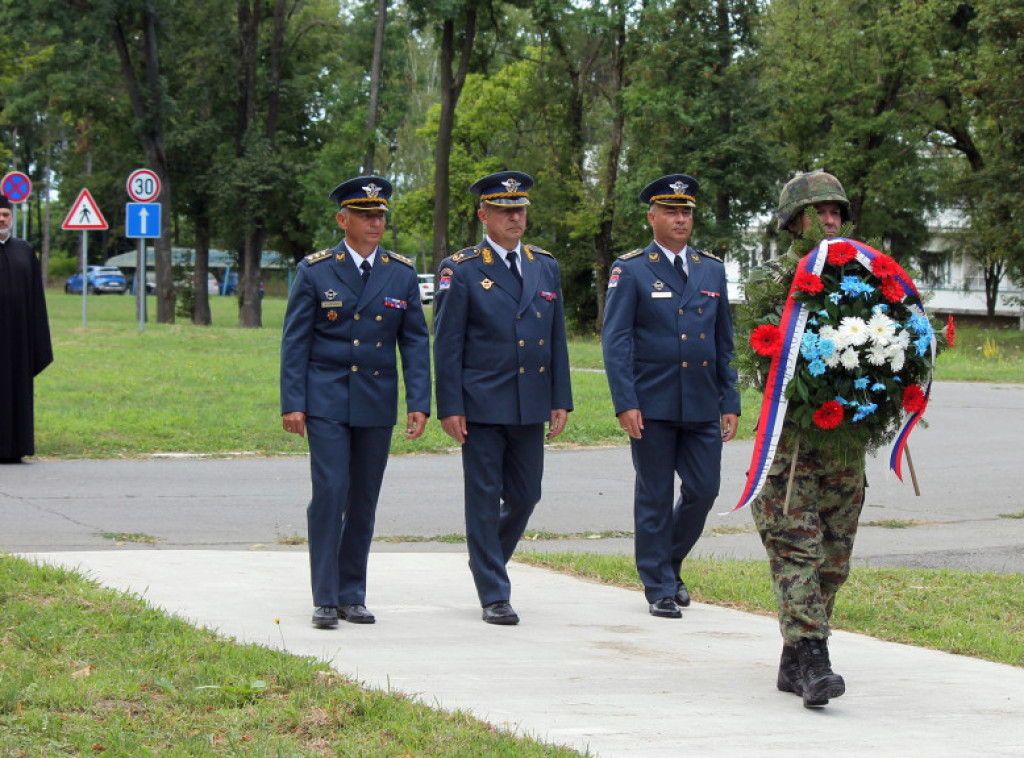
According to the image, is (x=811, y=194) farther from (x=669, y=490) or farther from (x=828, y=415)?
(x=669, y=490)

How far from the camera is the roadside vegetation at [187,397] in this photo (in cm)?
1437

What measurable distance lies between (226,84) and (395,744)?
43937mm

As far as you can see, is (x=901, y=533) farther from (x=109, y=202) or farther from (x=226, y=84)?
(x=109, y=202)

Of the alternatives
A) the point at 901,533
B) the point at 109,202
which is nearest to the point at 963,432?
the point at 901,533

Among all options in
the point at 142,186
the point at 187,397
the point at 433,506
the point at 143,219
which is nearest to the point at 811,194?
the point at 433,506

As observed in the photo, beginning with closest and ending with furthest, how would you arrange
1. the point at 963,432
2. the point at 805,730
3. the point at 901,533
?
the point at 805,730
the point at 901,533
the point at 963,432

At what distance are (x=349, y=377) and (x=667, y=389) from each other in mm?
1710

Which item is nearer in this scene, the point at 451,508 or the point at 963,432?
the point at 451,508

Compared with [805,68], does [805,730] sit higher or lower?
lower

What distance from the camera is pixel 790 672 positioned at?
5.73 meters

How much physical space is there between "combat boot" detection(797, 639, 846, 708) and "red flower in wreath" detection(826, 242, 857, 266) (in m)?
1.50

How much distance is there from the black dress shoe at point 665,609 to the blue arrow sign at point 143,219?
19.4 metres

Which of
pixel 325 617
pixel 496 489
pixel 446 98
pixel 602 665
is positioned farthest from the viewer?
pixel 446 98

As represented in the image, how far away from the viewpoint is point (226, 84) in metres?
46.3
